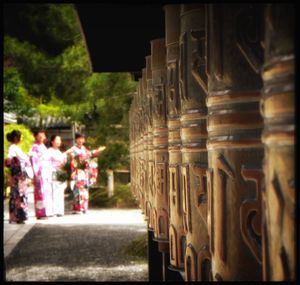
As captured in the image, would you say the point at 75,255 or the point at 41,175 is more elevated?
the point at 41,175

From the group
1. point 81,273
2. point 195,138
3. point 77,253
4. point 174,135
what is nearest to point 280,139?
point 195,138

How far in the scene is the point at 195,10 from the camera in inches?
83.6

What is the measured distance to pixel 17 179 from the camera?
12.4 meters

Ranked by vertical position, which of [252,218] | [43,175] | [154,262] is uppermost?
[43,175]

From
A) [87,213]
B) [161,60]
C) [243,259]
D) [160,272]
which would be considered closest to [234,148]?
[243,259]

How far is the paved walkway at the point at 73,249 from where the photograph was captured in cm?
773

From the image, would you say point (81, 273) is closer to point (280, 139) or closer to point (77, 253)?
point (77, 253)

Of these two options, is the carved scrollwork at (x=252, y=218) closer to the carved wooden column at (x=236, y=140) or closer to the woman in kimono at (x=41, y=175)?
the carved wooden column at (x=236, y=140)

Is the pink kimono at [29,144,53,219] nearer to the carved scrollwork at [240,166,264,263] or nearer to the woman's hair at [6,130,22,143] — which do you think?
the woman's hair at [6,130,22,143]

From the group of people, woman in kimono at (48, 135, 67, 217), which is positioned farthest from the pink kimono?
woman in kimono at (48, 135, 67, 217)

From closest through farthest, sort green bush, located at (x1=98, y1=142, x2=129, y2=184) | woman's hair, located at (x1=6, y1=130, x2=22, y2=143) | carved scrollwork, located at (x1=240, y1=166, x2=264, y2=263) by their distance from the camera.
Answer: carved scrollwork, located at (x1=240, y1=166, x2=264, y2=263), woman's hair, located at (x1=6, y1=130, x2=22, y2=143), green bush, located at (x1=98, y1=142, x2=129, y2=184)

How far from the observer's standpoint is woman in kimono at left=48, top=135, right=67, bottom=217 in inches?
542

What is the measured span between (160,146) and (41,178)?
10273 millimetres

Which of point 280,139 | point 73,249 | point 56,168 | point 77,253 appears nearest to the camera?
point 280,139
